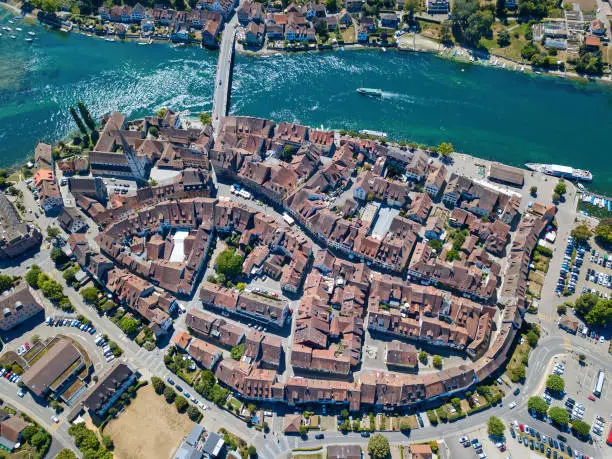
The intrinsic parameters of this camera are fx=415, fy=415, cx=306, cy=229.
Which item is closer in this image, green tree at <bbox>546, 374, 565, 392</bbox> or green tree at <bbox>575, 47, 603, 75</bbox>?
green tree at <bbox>546, 374, 565, 392</bbox>

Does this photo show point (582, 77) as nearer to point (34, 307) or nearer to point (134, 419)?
point (134, 419)

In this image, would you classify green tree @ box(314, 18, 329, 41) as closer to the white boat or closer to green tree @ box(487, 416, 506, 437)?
the white boat

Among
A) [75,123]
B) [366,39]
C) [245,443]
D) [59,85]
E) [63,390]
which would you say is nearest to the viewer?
[245,443]

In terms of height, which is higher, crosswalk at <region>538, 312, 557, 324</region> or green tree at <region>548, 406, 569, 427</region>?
crosswalk at <region>538, 312, 557, 324</region>

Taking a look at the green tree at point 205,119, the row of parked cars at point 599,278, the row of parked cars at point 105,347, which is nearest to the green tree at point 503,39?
the row of parked cars at point 599,278

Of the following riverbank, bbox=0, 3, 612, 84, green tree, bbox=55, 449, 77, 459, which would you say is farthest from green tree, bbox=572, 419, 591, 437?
riverbank, bbox=0, 3, 612, 84

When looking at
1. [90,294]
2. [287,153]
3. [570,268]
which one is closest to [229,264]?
[90,294]

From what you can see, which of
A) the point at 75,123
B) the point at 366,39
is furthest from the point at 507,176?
the point at 75,123

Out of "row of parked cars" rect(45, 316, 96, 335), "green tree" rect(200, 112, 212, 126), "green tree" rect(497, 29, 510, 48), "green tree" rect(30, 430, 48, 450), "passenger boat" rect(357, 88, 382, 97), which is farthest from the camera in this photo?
"green tree" rect(497, 29, 510, 48)
